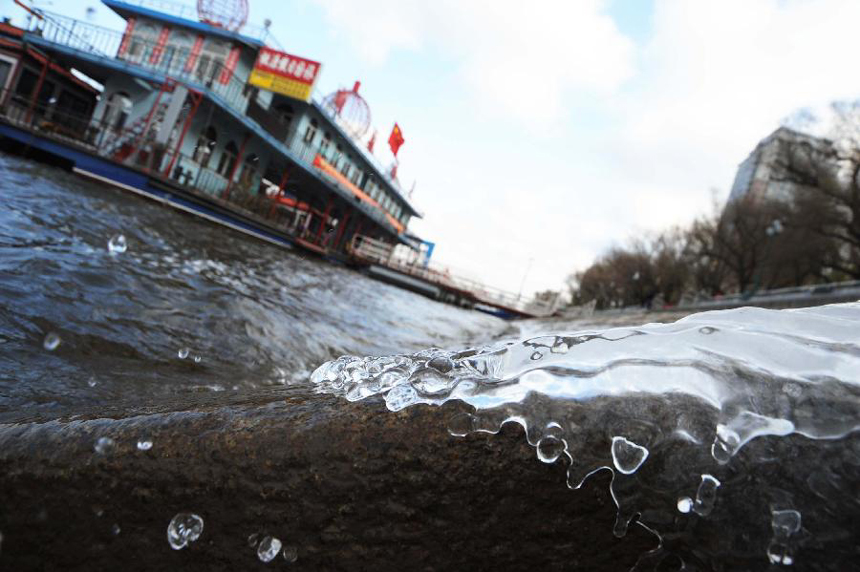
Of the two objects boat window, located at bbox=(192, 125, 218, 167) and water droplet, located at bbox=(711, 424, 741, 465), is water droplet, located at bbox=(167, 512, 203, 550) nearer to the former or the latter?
water droplet, located at bbox=(711, 424, 741, 465)

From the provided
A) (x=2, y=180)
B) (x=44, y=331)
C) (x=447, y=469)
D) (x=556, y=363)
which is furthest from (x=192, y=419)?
(x=2, y=180)

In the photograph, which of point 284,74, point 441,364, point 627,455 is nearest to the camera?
point 627,455

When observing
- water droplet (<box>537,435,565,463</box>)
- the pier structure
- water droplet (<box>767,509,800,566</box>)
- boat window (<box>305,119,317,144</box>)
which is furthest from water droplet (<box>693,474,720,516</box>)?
boat window (<box>305,119,317,144</box>)

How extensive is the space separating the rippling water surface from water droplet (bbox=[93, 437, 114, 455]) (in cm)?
49

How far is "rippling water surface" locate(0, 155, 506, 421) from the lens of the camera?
7.54ft

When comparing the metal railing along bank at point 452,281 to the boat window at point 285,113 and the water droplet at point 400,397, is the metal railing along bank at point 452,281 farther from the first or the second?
the water droplet at point 400,397

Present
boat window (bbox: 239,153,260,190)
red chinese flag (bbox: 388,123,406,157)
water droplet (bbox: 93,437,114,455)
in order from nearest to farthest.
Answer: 1. water droplet (bbox: 93,437,114,455)
2. boat window (bbox: 239,153,260,190)
3. red chinese flag (bbox: 388,123,406,157)

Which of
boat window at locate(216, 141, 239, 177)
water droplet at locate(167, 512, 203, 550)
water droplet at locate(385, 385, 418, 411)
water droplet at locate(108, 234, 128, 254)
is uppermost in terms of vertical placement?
boat window at locate(216, 141, 239, 177)

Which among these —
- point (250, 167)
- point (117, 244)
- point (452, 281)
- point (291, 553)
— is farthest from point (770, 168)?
point (291, 553)

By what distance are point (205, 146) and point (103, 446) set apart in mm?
21697

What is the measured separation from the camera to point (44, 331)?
279 centimetres

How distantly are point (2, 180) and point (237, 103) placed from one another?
49.0ft

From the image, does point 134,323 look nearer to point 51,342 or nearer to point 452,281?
point 51,342

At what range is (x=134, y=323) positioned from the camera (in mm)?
3430
